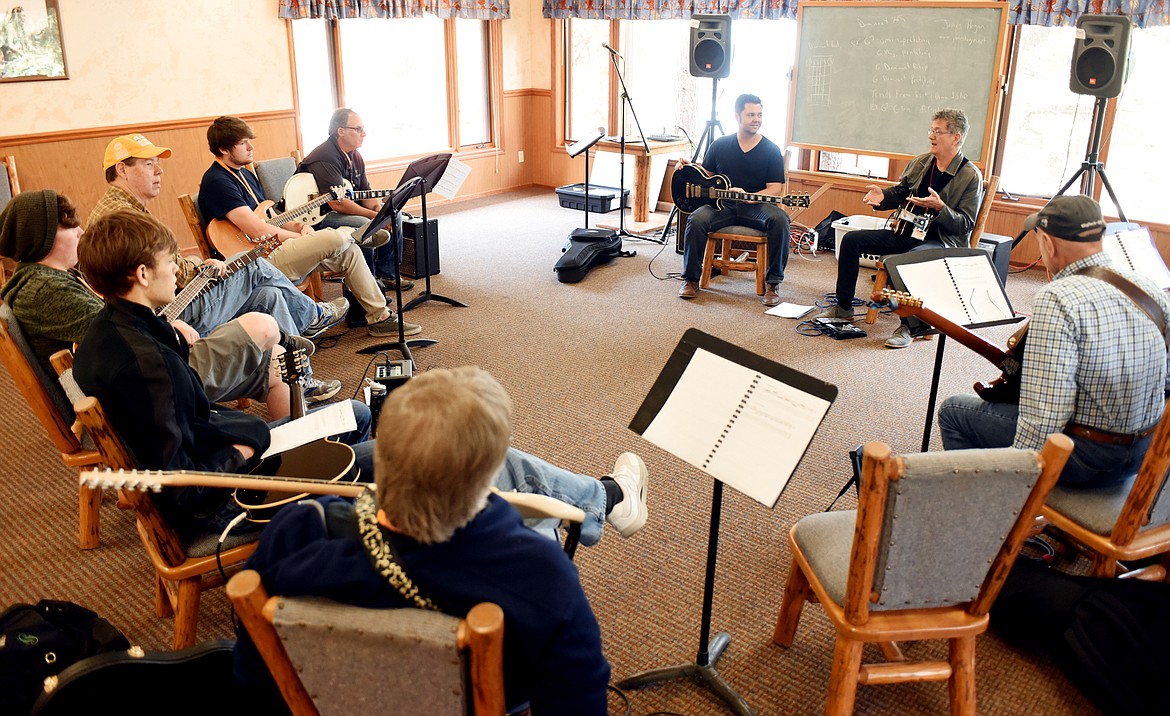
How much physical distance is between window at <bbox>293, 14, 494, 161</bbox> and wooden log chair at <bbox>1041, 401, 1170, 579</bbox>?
574 centimetres

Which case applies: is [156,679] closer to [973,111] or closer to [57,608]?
[57,608]

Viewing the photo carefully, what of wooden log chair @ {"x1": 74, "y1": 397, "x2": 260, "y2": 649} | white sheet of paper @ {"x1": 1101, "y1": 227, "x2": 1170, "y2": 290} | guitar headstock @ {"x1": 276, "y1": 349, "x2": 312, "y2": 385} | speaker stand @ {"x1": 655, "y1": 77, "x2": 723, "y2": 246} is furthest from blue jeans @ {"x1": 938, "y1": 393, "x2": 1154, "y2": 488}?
speaker stand @ {"x1": 655, "y1": 77, "x2": 723, "y2": 246}

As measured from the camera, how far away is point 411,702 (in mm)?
1227

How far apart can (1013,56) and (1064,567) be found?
401 centimetres

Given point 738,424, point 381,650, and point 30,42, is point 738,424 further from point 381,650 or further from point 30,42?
point 30,42

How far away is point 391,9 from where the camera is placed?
6.57 meters

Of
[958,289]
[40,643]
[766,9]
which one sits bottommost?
[40,643]

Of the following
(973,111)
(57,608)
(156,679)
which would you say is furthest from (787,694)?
(973,111)

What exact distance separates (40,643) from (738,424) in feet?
5.06

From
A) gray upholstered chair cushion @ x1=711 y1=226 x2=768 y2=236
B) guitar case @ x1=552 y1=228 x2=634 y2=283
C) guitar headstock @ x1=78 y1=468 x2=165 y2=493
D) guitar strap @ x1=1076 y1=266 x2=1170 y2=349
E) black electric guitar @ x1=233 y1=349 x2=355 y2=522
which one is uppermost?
guitar strap @ x1=1076 y1=266 x2=1170 y2=349

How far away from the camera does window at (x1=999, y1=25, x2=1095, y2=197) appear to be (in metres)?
5.35

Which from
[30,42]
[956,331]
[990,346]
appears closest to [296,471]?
[956,331]

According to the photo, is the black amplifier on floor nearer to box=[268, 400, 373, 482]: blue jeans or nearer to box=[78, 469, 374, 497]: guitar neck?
box=[268, 400, 373, 482]: blue jeans

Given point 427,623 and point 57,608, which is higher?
point 427,623
